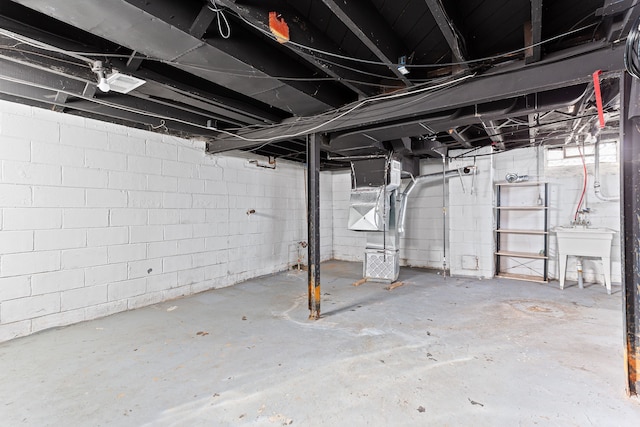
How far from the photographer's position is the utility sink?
12.1ft

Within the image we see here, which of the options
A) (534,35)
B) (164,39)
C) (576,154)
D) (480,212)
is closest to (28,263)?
(164,39)

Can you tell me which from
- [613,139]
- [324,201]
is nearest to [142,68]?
[324,201]

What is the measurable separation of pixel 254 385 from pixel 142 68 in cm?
233

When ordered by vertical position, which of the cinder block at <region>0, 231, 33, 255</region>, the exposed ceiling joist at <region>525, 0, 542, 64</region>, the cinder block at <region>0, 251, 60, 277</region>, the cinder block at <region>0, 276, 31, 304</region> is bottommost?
the cinder block at <region>0, 276, 31, 304</region>

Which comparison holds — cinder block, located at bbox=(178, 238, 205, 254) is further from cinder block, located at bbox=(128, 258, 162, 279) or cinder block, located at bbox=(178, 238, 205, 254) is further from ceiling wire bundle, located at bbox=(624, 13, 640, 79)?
ceiling wire bundle, located at bbox=(624, 13, 640, 79)

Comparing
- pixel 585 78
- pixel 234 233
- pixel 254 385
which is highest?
pixel 585 78

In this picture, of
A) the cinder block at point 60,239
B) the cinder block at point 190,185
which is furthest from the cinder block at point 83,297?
the cinder block at point 190,185

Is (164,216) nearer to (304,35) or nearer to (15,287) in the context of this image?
(15,287)

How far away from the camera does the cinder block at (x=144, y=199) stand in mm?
3395

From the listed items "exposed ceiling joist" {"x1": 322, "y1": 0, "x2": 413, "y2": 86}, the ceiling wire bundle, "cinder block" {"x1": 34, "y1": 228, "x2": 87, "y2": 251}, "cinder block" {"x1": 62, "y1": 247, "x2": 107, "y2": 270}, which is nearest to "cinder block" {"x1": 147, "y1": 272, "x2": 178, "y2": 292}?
"cinder block" {"x1": 62, "y1": 247, "x2": 107, "y2": 270}

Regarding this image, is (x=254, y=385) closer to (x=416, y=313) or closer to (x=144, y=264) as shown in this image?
(x=416, y=313)

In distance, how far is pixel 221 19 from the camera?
170cm

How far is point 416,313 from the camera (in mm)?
3143

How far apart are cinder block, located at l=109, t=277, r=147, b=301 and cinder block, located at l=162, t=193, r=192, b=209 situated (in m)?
0.95
